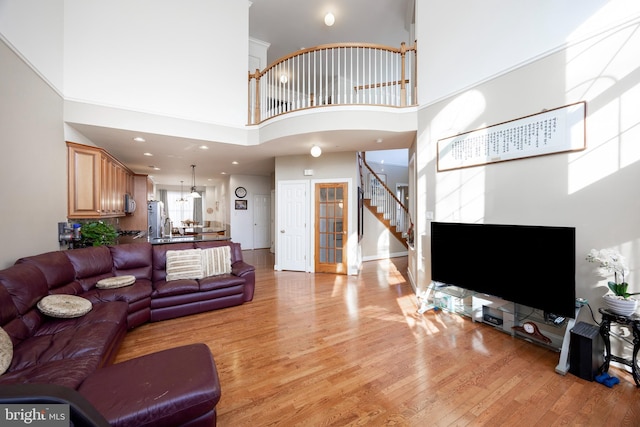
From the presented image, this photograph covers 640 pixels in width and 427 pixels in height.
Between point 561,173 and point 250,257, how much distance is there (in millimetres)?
6762

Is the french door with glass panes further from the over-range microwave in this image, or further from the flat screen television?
the over-range microwave

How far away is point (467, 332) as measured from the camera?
2.86 meters

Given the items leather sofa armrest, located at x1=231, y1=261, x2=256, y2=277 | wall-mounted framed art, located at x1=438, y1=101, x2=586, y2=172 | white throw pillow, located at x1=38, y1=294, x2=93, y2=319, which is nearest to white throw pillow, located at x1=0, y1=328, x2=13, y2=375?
white throw pillow, located at x1=38, y1=294, x2=93, y2=319

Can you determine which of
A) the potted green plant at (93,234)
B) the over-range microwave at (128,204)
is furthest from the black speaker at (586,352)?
the over-range microwave at (128,204)

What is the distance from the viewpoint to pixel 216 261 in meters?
3.90

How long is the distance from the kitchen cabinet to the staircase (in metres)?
5.44

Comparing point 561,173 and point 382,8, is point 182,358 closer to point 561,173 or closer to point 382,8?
point 561,173

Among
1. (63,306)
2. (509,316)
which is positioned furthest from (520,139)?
(63,306)

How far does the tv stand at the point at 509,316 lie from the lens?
236cm

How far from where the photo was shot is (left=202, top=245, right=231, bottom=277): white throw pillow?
3823mm

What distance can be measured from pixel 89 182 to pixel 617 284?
20.6ft

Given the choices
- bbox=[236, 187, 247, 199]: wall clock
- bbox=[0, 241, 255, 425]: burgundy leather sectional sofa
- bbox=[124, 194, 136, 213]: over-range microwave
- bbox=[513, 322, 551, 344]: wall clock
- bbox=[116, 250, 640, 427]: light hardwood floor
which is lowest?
bbox=[116, 250, 640, 427]: light hardwood floor

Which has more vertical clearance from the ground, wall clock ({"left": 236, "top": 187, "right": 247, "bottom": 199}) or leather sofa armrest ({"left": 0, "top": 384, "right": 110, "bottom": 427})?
wall clock ({"left": 236, "top": 187, "right": 247, "bottom": 199})

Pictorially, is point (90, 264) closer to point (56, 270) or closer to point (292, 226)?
point (56, 270)
